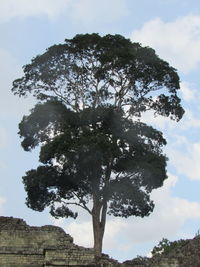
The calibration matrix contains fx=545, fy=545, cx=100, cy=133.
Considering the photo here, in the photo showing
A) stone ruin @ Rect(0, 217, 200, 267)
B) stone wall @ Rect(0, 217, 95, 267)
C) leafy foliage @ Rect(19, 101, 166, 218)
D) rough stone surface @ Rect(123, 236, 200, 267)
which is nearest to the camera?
rough stone surface @ Rect(123, 236, 200, 267)

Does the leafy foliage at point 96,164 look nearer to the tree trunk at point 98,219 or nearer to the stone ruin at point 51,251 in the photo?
the tree trunk at point 98,219

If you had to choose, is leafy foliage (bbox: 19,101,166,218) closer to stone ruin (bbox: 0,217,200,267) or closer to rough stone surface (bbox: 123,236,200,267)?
stone ruin (bbox: 0,217,200,267)

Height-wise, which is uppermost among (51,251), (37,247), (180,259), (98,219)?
(98,219)

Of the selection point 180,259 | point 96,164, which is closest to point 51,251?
point 180,259

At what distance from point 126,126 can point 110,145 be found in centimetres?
179

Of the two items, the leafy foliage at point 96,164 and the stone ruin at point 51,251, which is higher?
the leafy foliage at point 96,164

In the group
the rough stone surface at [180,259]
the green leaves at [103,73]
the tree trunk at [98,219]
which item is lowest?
the rough stone surface at [180,259]

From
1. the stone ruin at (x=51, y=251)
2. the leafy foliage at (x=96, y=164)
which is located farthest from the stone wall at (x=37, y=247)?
the leafy foliage at (x=96, y=164)

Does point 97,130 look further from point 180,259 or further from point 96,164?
point 180,259

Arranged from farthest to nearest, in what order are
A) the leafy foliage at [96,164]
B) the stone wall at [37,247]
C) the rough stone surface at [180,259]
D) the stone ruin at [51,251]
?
the leafy foliage at [96,164] → the stone wall at [37,247] → the stone ruin at [51,251] → the rough stone surface at [180,259]

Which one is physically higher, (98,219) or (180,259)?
(98,219)

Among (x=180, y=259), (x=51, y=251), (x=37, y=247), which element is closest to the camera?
(x=180, y=259)

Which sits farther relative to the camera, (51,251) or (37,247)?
(37,247)

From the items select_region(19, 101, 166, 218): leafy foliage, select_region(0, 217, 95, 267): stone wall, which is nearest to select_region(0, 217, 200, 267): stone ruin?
select_region(0, 217, 95, 267): stone wall
